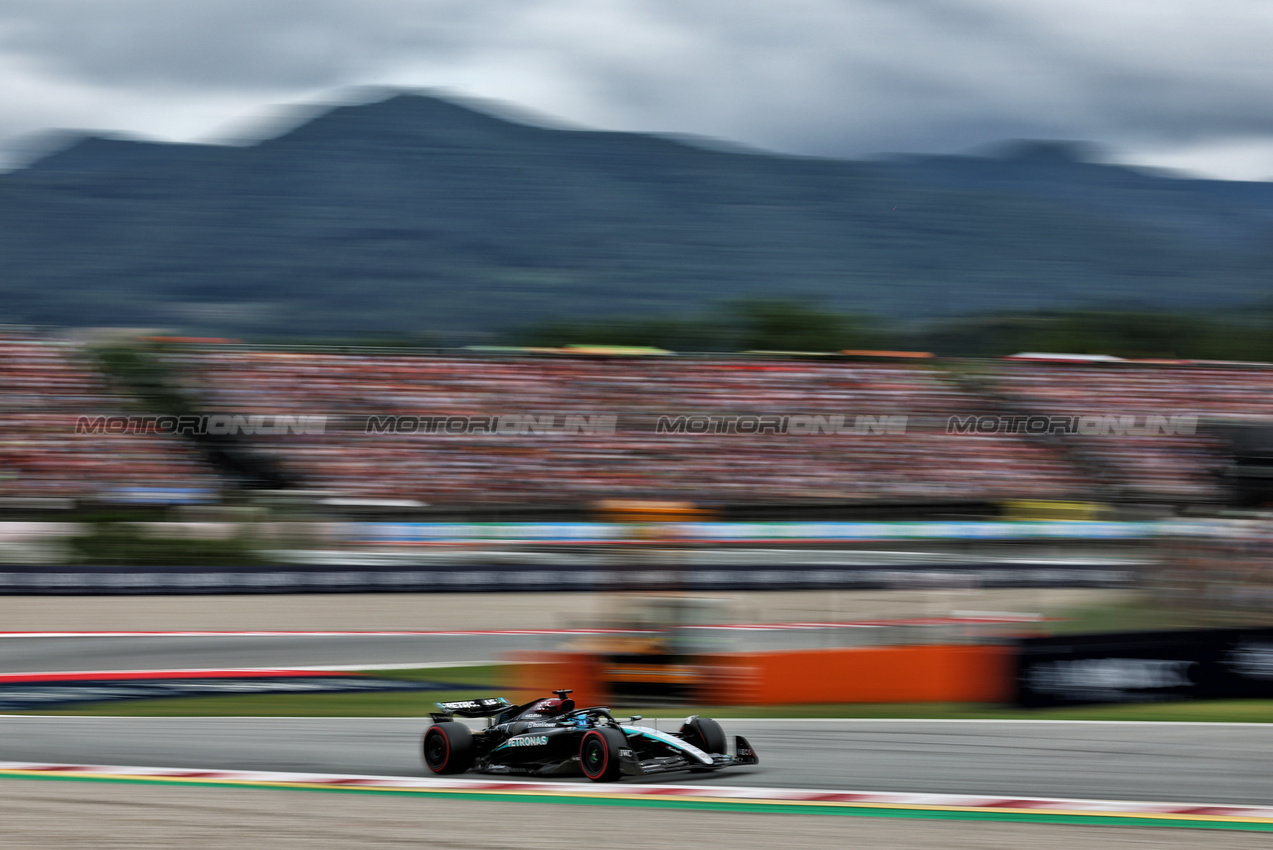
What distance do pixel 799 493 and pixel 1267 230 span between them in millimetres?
83409

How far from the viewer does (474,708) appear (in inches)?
273

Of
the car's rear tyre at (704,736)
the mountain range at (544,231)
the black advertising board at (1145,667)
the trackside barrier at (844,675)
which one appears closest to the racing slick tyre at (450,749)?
the car's rear tyre at (704,736)

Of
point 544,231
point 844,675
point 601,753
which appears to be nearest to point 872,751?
point 601,753

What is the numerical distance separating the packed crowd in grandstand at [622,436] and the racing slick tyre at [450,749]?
14603mm

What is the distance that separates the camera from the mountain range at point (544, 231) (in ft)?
241

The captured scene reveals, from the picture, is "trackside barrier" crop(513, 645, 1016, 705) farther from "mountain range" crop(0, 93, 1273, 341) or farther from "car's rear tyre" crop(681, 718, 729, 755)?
"mountain range" crop(0, 93, 1273, 341)

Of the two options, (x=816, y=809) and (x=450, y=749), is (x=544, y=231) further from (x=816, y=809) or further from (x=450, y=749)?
(x=816, y=809)

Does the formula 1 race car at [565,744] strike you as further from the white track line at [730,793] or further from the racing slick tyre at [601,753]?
the white track line at [730,793]

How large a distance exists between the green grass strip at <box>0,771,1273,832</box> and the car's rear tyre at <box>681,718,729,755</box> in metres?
0.64

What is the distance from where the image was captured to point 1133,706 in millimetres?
9633

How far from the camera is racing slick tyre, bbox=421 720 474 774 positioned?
22.4 feet

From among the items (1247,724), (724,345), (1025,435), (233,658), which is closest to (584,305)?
(724,345)

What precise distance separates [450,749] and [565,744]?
2.36 feet

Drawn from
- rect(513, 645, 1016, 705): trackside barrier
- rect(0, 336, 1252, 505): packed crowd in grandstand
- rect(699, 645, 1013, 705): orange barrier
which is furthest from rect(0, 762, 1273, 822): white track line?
rect(0, 336, 1252, 505): packed crowd in grandstand
